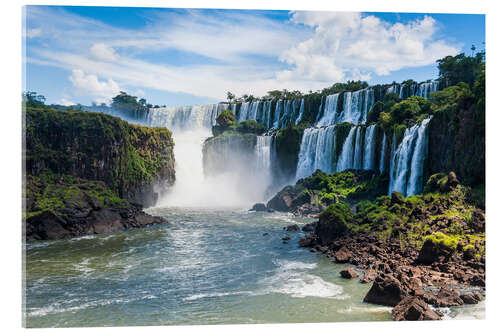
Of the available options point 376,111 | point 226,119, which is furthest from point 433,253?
point 226,119

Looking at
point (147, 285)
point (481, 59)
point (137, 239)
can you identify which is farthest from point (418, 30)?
point (481, 59)

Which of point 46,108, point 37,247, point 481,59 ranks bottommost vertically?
point 37,247

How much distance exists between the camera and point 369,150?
17234 millimetres

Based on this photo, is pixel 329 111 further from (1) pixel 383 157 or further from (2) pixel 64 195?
(2) pixel 64 195

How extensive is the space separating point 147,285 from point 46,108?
11.1m

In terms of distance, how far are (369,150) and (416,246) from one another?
1005 centimetres

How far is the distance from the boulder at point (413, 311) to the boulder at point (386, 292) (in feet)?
0.90

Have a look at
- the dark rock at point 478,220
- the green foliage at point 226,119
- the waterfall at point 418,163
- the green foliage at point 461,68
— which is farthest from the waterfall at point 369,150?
the green foliage at point 226,119

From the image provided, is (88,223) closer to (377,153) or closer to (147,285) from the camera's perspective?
(147,285)

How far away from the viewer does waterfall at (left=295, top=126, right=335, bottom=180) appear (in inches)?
769

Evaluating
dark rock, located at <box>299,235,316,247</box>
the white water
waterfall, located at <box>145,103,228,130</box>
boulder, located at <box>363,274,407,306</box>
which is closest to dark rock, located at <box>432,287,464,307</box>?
boulder, located at <box>363,274,407,306</box>

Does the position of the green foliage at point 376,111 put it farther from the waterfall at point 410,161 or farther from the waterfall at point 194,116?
the waterfall at point 194,116

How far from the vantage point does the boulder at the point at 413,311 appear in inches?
182

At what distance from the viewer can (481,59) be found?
2020 cm
